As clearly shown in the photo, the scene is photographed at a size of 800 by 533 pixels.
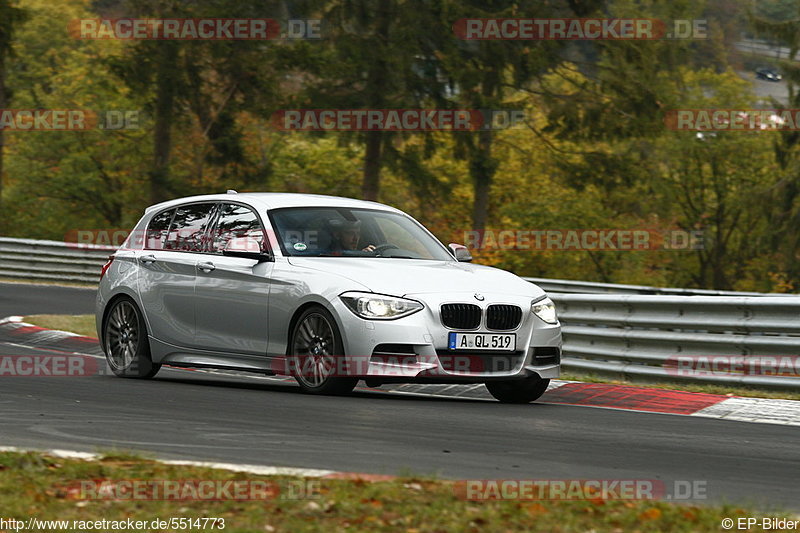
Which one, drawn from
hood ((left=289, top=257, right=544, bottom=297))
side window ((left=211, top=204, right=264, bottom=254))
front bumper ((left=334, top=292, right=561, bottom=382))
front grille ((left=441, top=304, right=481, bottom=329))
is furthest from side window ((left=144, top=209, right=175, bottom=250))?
front grille ((left=441, top=304, right=481, bottom=329))

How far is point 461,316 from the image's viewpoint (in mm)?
10023

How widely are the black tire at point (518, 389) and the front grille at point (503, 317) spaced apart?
0.61 metres

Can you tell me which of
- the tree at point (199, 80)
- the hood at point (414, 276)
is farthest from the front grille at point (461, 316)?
the tree at point (199, 80)

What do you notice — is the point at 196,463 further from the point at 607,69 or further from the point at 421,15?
the point at 607,69

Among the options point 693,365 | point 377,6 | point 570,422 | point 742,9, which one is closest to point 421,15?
point 377,6

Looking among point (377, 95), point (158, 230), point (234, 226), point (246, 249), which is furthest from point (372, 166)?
point (246, 249)

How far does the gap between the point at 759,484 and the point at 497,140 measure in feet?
124

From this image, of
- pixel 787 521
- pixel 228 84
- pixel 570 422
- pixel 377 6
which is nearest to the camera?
pixel 787 521

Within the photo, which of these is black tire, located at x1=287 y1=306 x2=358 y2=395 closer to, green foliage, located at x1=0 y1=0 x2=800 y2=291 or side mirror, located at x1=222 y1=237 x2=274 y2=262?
side mirror, located at x1=222 y1=237 x2=274 y2=262

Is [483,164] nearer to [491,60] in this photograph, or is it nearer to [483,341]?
[491,60]

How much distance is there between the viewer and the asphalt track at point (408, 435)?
22.6 feet

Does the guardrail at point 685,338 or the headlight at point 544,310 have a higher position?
the headlight at point 544,310

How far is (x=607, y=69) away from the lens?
1556 inches

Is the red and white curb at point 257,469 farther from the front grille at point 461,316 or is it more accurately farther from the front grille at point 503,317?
the front grille at point 503,317
